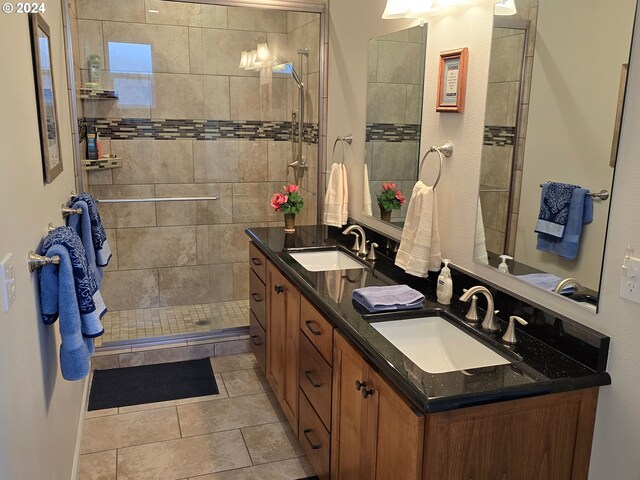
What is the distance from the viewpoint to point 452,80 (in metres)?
2.27

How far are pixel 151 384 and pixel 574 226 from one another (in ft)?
8.61

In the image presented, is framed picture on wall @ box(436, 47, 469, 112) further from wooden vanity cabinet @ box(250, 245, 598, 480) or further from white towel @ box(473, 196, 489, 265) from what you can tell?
wooden vanity cabinet @ box(250, 245, 598, 480)

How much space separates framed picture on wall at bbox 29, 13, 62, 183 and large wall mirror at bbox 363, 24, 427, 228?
4.98ft

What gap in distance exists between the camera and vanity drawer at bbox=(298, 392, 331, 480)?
2.25 meters

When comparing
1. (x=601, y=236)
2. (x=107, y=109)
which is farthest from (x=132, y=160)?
(x=601, y=236)

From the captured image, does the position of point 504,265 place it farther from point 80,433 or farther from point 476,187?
point 80,433

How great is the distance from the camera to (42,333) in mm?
1812

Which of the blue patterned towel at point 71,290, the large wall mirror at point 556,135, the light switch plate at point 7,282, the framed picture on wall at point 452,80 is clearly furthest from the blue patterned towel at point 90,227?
the large wall mirror at point 556,135

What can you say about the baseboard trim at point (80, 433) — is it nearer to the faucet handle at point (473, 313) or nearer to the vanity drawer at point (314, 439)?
the vanity drawer at point (314, 439)

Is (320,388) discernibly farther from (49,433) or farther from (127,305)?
(127,305)

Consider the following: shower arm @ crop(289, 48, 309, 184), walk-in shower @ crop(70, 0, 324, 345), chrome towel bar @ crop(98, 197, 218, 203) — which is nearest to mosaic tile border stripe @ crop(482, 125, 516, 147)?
walk-in shower @ crop(70, 0, 324, 345)

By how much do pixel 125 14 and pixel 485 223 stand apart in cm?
285

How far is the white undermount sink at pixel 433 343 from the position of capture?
74.9 inches

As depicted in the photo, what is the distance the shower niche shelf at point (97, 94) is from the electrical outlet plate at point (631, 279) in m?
3.31
